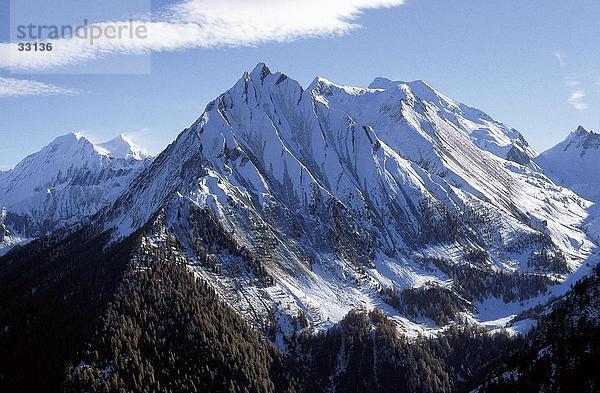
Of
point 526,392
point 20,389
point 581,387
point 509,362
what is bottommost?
point 20,389

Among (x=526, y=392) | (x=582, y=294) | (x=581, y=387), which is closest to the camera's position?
(x=581, y=387)

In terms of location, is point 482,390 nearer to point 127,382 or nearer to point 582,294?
point 582,294

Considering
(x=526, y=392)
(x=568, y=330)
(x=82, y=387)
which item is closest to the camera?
(x=526, y=392)

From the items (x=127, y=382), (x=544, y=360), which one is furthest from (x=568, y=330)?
(x=127, y=382)

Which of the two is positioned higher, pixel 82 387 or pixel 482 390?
pixel 482 390

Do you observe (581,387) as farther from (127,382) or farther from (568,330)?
(127,382)

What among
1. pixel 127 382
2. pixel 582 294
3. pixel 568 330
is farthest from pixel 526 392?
pixel 127 382

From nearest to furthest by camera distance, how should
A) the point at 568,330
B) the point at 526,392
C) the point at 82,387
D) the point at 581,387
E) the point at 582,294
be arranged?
1. the point at 581,387
2. the point at 526,392
3. the point at 568,330
4. the point at 582,294
5. the point at 82,387

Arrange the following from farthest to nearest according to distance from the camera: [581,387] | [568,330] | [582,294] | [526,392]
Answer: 1. [582,294]
2. [568,330]
3. [526,392]
4. [581,387]

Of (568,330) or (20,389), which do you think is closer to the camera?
(568,330)
